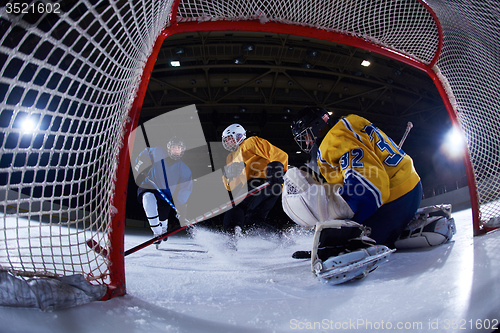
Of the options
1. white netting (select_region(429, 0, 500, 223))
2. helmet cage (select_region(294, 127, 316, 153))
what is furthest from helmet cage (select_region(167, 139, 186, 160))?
white netting (select_region(429, 0, 500, 223))

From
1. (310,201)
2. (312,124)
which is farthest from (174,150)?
(310,201)

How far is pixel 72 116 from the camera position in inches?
40.4

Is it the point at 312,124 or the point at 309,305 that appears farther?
the point at 312,124

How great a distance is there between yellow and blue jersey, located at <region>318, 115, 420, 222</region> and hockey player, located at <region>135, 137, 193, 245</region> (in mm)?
2090

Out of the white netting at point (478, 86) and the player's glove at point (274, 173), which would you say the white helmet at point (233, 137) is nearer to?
the player's glove at point (274, 173)

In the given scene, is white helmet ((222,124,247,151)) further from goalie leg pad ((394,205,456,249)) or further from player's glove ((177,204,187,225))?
goalie leg pad ((394,205,456,249))

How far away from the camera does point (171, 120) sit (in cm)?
951

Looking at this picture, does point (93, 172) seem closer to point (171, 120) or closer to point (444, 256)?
point (444, 256)

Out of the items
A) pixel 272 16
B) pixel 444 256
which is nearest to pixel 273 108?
pixel 272 16

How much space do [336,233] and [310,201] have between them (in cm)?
19

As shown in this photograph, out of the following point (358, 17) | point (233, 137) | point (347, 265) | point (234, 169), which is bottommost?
point (347, 265)

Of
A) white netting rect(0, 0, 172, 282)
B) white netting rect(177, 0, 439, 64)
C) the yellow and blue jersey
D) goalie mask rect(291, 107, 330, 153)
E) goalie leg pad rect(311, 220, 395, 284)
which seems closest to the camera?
white netting rect(0, 0, 172, 282)

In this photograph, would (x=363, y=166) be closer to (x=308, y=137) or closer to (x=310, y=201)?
(x=310, y=201)

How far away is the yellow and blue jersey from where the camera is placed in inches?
43.2
